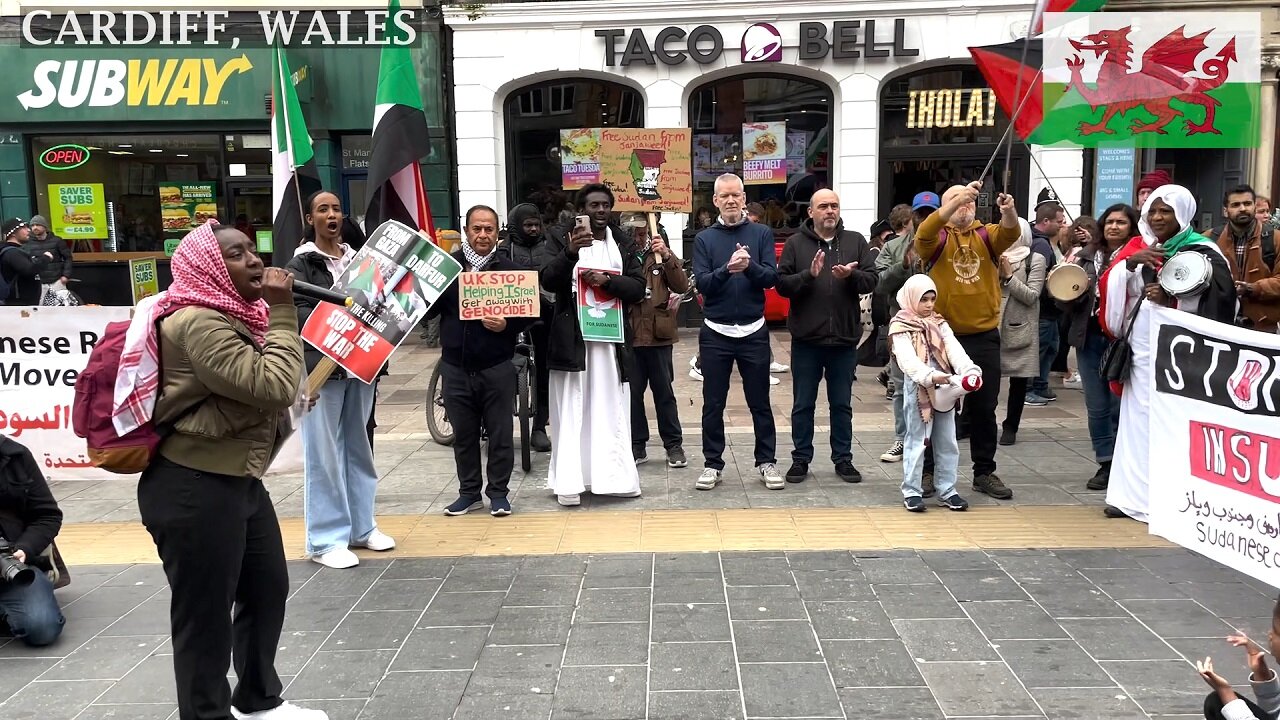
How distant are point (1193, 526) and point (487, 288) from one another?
395 centimetres

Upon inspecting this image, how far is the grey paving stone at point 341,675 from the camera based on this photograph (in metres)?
3.81

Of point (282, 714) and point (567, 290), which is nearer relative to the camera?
point (282, 714)

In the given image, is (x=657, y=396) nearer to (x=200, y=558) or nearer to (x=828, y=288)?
(x=828, y=288)

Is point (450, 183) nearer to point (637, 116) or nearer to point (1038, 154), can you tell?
point (637, 116)

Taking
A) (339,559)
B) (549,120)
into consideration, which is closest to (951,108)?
(549,120)

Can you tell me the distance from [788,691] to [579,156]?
491 inches

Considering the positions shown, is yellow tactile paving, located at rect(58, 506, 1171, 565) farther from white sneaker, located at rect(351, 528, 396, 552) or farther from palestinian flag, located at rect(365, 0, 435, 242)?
palestinian flag, located at rect(365, 0, 435, 242)

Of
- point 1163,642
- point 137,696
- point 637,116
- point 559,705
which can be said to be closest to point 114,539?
point 137,696

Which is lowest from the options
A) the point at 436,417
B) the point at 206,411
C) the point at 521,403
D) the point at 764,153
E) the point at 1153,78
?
the point at 436,417

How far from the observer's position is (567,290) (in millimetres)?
6336

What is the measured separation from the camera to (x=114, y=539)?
19.4 feet

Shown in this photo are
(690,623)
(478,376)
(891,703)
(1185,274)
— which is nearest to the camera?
(891,703)

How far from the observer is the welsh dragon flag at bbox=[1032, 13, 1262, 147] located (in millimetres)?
5840

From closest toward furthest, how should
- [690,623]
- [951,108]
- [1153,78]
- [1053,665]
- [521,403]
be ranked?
1. [1053,665]
2. [690,623]
3. [1153,78]
4. [521,403]
5. [951,108]
